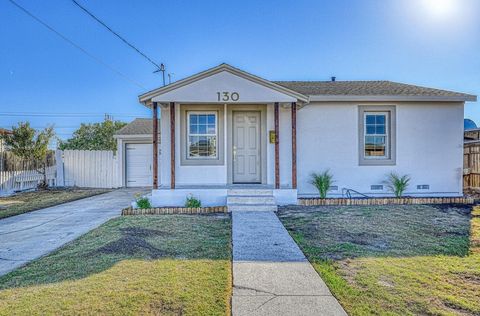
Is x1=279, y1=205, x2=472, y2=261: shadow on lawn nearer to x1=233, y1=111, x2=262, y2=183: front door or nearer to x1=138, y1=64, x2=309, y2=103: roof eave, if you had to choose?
x1=233, y1=111, x2=262, y2=183: front door

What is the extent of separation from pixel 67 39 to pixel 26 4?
3.07 metres

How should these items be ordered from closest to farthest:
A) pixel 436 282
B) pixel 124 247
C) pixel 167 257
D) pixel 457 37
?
1. pixel 436 282
2. pixel 167 257
3. pixel 124 247
4. pixel 457 37

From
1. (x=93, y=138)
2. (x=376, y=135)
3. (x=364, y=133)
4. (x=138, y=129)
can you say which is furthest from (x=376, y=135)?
(x=93, y=138)

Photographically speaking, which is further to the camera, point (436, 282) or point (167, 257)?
point (167, 257)

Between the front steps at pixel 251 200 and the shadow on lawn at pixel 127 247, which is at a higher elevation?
the front steps at pixel 251 200

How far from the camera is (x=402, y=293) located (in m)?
3.15

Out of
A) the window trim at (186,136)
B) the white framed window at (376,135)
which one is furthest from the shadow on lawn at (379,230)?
the window trim at (186,136)

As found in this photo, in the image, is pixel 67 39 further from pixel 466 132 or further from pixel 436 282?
pixel 466 132

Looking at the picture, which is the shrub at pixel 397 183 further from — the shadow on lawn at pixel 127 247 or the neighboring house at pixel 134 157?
the neighboring house at pixel 134 157

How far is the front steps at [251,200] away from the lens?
7.86 meters

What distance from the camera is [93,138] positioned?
31.1 m

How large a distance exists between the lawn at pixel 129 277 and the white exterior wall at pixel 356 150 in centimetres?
519

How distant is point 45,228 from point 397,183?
9.38m

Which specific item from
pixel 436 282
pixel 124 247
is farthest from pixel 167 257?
pixel 436 282
